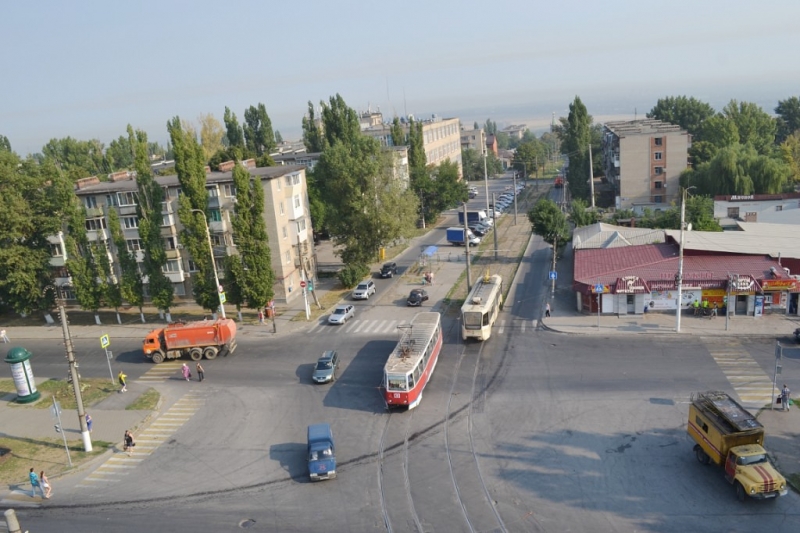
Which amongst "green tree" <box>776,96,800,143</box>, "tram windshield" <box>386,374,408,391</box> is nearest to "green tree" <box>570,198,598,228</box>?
"tram windshield" <box>386,374,408,391</box>

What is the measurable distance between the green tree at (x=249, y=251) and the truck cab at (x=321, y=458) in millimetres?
23369

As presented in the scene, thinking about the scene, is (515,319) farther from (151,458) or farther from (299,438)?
(151,458)

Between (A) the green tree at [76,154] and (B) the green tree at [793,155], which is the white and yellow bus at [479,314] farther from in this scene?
(A) the green tree at [76,154]

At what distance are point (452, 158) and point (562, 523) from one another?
120 m

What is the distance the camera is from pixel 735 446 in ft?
78.9

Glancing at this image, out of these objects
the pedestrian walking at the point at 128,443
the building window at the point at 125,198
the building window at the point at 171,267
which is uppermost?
the building window at the point at 125,198

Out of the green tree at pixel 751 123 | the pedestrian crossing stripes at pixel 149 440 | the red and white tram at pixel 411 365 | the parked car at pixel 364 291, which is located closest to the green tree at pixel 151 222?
the pedestrian crossing stripes at pixel 149 440

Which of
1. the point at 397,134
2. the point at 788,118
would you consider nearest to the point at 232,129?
the point at 397,134

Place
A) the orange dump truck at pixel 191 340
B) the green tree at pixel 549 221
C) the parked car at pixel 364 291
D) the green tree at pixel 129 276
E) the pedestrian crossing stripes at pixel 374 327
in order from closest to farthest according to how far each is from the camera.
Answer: the orange dump truck at pixel 191 340 → the pedestrian crossing stripes at pixel 374 327 → the green tree at pixel 129 276 → the parked car at pixel 364 291 → the green tree at pixel 549 221

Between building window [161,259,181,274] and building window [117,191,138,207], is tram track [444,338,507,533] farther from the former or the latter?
building window [117,191,138,207]

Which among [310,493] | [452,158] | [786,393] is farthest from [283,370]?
[452,158]

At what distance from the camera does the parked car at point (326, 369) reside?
1485 inches

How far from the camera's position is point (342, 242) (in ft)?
216

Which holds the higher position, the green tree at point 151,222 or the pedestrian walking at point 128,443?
the green tree at point 151,222
